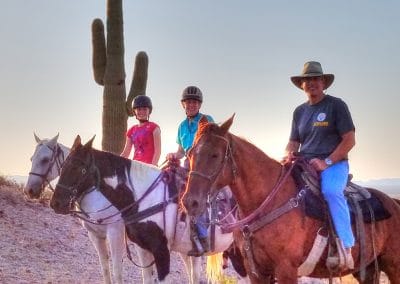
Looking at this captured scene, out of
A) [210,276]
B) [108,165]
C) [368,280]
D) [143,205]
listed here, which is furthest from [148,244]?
[368,280]

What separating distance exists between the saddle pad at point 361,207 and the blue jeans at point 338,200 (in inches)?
3.5

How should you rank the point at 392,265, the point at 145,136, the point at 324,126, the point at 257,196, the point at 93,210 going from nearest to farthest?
1. the point at 257,196
2. the point at 324,126
3. the point at 392,265
4. the point at 93,210
5. the point at 145,136

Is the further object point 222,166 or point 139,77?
point 139,77

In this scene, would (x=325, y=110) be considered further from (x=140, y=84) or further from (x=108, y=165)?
→ (x=140, y=84)

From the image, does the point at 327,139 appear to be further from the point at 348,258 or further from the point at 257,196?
the point at 348,258

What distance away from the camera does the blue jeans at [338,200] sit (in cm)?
566

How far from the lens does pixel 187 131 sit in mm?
8484

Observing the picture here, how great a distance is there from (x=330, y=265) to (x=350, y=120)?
58.9 inches

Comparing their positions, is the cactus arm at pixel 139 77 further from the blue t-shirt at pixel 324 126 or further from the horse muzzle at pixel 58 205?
the blue t-shirt at pixel 324 126

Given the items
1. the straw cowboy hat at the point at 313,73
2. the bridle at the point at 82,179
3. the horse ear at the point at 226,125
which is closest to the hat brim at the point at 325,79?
the straw cowboy hat at the point at 313,73

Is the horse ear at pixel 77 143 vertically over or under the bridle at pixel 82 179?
over

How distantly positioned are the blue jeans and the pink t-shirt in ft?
11.7

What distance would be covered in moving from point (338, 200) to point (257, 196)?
85 centimetres

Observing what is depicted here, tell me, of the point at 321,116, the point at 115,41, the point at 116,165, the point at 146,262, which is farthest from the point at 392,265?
the point at 115,41
